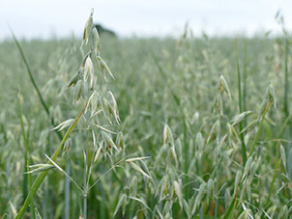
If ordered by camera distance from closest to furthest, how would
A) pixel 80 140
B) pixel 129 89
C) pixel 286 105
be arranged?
pixel 286 105 < pixel 80 140 < pixel 129 89

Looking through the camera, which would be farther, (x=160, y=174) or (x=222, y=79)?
(x=160, y=174)

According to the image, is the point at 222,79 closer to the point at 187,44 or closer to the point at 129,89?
the point at 187,44

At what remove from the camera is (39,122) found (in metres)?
2.30

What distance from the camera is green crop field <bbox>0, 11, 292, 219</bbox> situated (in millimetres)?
1099

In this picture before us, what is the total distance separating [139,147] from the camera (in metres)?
1.73

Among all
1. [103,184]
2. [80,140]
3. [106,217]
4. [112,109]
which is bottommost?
[106,217]

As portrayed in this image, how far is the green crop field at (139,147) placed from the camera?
1099mm

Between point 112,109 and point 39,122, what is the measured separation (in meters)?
1.39

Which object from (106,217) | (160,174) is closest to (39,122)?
(106,217)

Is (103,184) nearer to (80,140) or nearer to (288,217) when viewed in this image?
(80,140)

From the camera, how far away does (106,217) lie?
6.39ft

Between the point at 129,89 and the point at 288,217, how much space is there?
6.70 feet

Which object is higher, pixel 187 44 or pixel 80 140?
pixel 187 44

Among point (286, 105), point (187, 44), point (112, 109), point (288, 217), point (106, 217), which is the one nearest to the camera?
point (112, 109)
